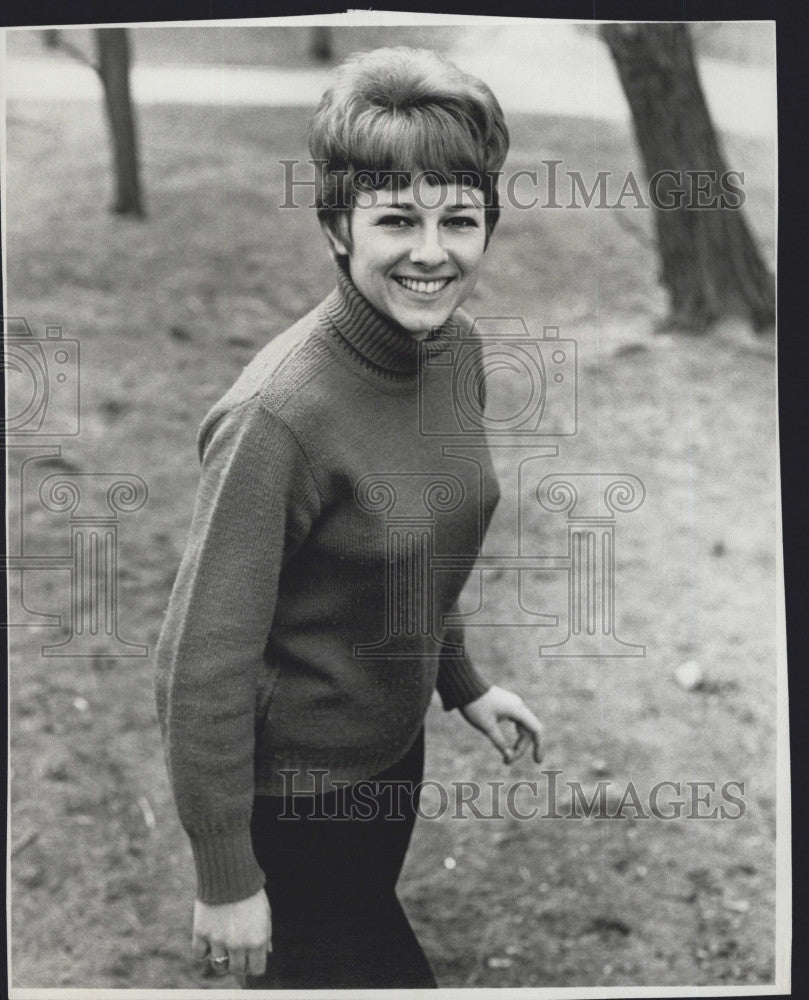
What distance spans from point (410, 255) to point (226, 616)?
1.52 feet

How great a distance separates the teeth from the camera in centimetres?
135

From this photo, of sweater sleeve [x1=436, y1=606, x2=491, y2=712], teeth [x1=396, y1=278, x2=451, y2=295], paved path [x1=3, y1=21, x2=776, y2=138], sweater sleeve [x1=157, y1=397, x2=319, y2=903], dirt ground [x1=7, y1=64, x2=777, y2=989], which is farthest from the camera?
dirt ground [x1=7, y1=64, x2=777, y2=989]

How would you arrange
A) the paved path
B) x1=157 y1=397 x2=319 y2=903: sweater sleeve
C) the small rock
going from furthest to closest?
the small rock, the paved path, x1=157 y1=397 x2=319 y2=903: sweater sleeve

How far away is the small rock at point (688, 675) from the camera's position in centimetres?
199

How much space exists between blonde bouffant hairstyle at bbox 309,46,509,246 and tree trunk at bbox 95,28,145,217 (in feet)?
2.06

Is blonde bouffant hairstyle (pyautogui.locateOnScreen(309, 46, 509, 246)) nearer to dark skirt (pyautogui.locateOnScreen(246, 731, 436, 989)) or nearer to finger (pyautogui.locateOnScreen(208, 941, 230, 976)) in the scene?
dark skirt (pyautogui.locateOnScreen(246, 731, 436, 989))

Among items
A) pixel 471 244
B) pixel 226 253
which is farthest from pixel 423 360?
pixel 226 253

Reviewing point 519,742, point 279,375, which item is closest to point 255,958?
point 519,742

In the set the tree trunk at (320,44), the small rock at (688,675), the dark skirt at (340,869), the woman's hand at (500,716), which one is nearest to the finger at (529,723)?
the woman's hand at (500,716)

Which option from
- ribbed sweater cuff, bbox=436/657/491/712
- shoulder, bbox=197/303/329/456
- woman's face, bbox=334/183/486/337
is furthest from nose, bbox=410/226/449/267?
ribbed sweater cuff, bbox=436/657/491/712

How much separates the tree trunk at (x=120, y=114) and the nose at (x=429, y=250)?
28.2 inches

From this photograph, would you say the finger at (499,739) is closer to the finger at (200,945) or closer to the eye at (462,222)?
the finger at (200,945)

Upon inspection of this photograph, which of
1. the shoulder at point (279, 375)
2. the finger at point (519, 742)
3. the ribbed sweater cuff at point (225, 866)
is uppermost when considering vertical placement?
the shoulder at point (279, 375)

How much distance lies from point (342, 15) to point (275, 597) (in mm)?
883
